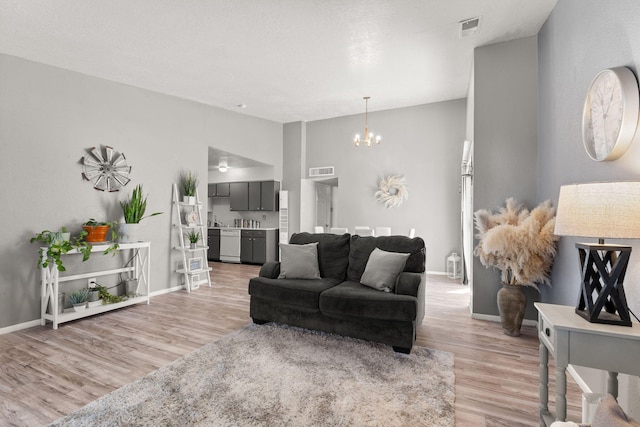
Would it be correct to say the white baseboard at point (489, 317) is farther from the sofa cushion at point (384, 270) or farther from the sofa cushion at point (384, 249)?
the sofa cushion at point (384, 270)

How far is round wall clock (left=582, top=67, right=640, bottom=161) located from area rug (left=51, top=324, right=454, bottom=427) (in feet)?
5.91

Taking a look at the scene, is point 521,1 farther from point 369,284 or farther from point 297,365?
point 297,365

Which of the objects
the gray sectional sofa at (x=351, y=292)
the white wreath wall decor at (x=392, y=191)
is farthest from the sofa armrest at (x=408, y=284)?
the white wreath wall decor at (x=392, y=191)

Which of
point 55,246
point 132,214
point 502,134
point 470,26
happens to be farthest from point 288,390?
point 470,26

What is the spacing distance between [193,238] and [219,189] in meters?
3.44

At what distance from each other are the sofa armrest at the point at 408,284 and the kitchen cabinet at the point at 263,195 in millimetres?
4931

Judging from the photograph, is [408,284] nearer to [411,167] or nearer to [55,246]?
[55,246]

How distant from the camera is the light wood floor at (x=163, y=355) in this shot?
1.96 m

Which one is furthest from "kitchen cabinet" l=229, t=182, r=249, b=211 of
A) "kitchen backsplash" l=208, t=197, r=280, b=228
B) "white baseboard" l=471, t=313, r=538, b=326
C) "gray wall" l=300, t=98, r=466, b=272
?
"white baseboard" l=471, t=313, r=538, b=326

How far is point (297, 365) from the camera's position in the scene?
244 centimetres

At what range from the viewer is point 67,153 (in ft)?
12.1

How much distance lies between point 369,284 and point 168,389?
72.3 inches

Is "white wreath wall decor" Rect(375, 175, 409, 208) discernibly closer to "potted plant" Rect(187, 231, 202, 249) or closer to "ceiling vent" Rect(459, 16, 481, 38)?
"ceiling vent" Rect(459, 16, 481, 38)

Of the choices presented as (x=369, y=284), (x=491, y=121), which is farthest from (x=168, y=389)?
(x=491, y=121)
